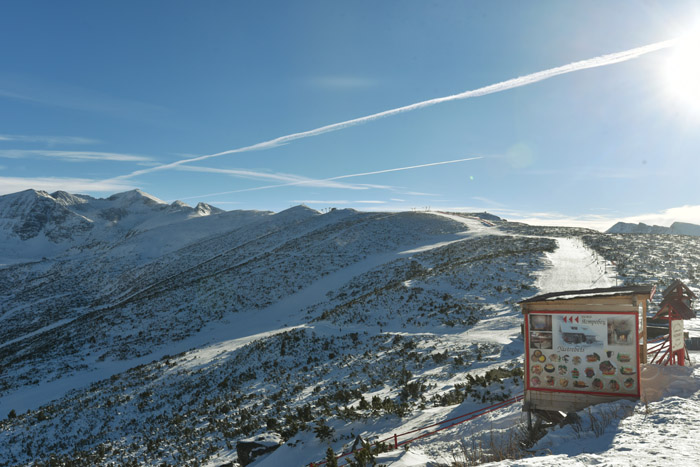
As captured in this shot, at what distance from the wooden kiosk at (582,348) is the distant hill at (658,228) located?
171 m

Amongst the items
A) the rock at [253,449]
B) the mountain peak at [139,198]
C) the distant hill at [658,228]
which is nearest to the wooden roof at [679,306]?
the rock at [253,449]

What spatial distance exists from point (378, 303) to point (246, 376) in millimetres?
11620

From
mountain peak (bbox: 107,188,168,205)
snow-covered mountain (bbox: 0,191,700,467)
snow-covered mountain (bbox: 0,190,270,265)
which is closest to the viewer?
snow-covered mountain (bbox: 0,191,700,467)

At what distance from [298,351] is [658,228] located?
183 meters

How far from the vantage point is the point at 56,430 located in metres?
17.1

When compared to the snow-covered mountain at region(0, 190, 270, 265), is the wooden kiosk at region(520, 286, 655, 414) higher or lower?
lower

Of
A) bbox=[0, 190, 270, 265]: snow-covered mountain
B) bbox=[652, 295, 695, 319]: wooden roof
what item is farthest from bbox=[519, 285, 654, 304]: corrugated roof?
bbox=[0, 190, 270, 265]: snow-covered mountain

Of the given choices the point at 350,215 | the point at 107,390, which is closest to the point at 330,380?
the point at 107,390

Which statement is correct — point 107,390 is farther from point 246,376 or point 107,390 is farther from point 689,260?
point 689,260

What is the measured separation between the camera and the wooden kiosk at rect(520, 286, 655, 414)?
24.8 ft

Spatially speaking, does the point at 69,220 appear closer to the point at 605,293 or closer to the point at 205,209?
the point at 205,209

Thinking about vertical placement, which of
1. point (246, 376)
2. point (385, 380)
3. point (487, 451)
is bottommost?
point (246, 376)

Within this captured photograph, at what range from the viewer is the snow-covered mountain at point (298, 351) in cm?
1208

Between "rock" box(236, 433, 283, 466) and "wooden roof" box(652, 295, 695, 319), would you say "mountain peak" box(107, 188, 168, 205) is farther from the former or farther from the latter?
"wooden roof" box(652, 295, 695, 319)
